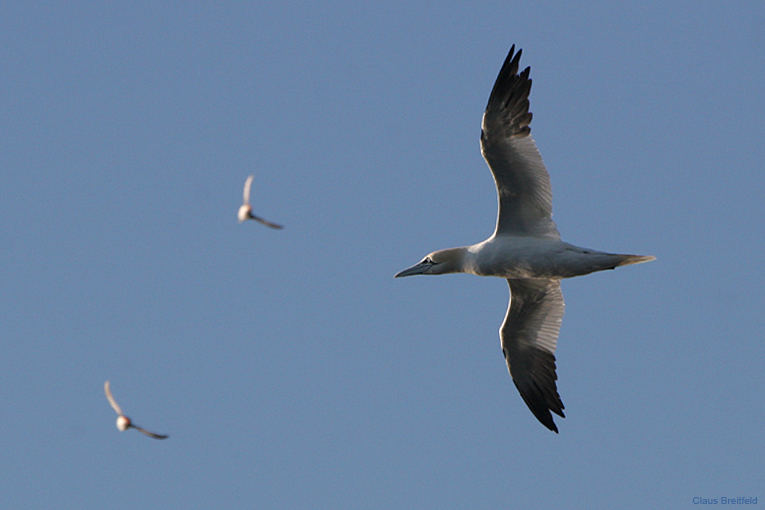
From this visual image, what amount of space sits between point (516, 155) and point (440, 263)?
8.04 ft

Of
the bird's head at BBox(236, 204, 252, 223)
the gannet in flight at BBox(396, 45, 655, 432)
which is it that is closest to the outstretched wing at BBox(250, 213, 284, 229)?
the bird's head at BBox(236, 204, 252, 223)

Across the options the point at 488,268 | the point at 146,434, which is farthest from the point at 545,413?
the point at 146,434

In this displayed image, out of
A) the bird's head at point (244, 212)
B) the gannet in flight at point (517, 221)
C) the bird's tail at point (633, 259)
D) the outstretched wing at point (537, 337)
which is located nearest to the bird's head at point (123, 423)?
the bird's head at point (244, 212)

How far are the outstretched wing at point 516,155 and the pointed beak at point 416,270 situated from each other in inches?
72.5

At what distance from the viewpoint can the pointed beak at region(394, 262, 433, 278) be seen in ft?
53.8

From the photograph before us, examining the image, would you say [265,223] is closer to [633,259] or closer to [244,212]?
[244,212]

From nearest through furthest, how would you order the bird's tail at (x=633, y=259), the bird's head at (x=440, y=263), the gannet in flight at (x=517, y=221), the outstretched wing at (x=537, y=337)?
the bird's tail at (x=633, y=259) → the gannet in flight at (x=517, y=221) → the bird's head at (x=440, y=263) → the outstretched wing at (x=537, y=337)

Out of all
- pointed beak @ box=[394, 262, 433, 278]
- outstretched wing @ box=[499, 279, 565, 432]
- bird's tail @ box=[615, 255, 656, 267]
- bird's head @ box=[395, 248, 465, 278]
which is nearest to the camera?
bird's tail @ box=[615, 255, 656, 267]

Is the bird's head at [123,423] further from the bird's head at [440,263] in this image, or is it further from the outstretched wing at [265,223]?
the bird's head at [440,263]

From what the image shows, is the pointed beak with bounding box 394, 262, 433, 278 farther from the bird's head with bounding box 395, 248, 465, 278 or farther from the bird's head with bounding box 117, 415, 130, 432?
the bird's head with bounding box 117, 415, 130, 432

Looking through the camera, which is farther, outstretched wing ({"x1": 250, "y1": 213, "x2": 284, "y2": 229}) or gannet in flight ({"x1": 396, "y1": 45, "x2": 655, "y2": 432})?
gannet in flight ({"x1": 396, "y1": 45, "x2": 655, "y2": 432})

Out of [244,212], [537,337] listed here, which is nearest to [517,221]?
[537,337]

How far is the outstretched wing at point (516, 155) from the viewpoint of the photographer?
1465 centimetres

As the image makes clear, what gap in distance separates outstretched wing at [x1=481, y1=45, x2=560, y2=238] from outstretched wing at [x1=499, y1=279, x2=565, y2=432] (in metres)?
1.94
